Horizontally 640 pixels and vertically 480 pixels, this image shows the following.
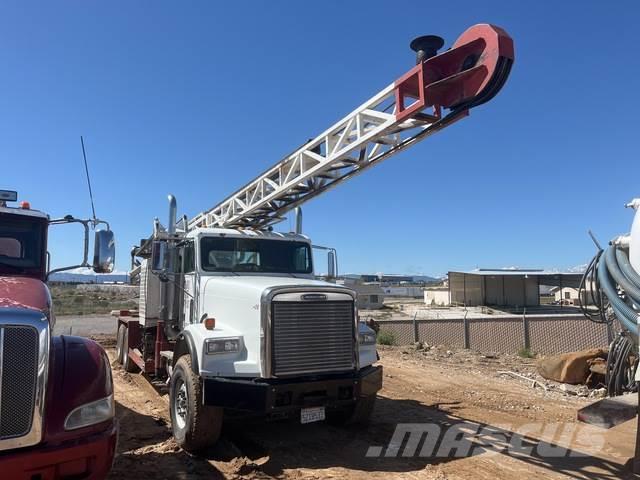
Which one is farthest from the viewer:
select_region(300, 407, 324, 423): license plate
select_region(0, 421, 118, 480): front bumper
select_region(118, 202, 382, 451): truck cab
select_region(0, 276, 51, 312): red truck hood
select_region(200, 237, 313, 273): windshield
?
select_region(200, 237, 313, 273): windshield

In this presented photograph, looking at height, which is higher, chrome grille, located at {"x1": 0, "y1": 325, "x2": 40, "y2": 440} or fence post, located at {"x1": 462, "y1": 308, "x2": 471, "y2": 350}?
chrome grille, located at {"x1": 0, "y1": 325, "x2": 40, "y2": 440}

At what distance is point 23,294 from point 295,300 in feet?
9.02

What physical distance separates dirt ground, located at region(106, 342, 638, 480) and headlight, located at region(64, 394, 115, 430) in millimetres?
1756

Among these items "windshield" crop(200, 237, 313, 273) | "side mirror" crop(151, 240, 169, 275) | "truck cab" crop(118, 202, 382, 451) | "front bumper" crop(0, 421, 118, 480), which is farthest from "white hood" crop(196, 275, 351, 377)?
"front bumper" crop(0, 421, 118, 480)

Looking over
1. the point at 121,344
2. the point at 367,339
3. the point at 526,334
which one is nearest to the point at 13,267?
the point at 367,339

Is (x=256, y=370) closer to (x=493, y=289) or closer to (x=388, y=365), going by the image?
(x=388, y=365)

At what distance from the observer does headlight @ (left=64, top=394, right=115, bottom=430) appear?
3.57 metres

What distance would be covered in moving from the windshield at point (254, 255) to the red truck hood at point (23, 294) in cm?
285

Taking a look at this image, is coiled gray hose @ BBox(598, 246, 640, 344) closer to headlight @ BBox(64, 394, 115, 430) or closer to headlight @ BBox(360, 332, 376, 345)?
headlight @ BBox(360, 332, 376, 345)

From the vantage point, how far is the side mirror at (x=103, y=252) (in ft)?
19.1

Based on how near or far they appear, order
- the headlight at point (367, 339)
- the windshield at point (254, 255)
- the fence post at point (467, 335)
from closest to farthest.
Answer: the headlight at point (367, 339) < the windshield at point (254, 255) < the fence post at point (467, 335)

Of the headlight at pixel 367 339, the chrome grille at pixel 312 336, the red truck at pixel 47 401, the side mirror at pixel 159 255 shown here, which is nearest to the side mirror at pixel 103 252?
the side mirror at pixel 159 255

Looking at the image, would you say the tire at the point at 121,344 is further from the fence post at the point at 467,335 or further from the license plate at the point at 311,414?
the fence post at the point at 467,335

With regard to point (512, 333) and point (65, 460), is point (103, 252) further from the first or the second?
point (512, 333)
